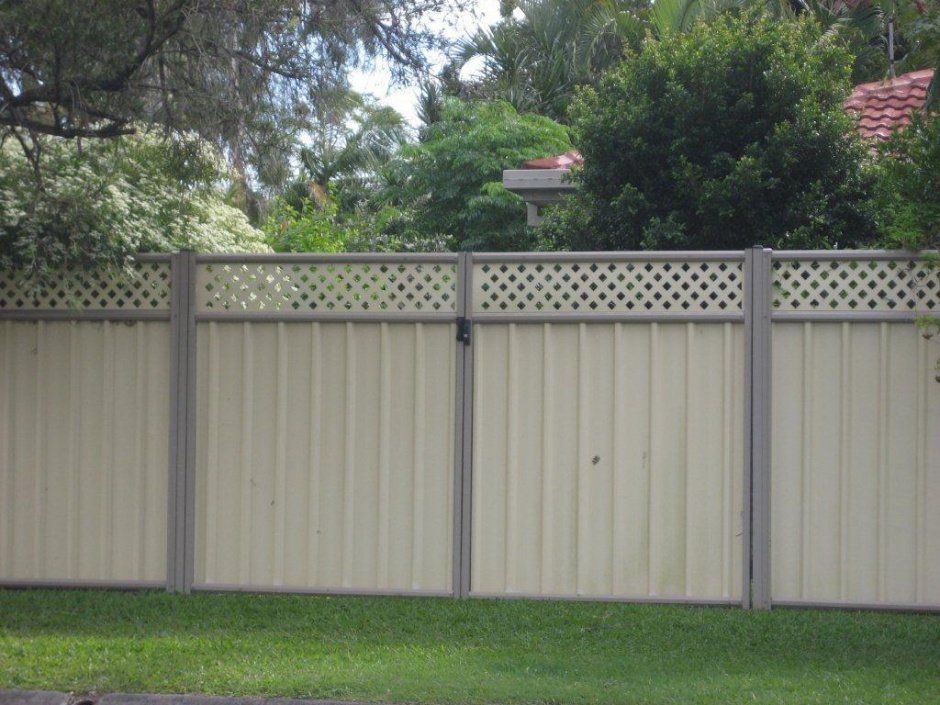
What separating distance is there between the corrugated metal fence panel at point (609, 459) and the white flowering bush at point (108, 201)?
2276 mm

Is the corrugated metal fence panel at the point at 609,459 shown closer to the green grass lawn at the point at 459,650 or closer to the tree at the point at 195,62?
the green grass lawn at the point at 459,650

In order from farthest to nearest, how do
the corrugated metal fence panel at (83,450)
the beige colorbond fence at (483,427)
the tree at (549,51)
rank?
1. the tree at (549,51)
2. the corrugated metal fence panel at (83,450)
3. the beige colorbond fence at (483,427)

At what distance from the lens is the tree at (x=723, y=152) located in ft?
27.1

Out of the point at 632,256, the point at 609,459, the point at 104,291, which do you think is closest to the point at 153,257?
the point at 104,291

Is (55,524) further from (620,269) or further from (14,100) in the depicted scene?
(620,269)

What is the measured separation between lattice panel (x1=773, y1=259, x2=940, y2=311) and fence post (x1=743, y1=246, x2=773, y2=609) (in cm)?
10

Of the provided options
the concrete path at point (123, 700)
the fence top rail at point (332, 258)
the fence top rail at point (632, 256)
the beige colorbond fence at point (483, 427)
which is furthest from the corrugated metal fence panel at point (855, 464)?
the concrete path at point (123, 700)

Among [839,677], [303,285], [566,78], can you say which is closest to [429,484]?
[303,285]

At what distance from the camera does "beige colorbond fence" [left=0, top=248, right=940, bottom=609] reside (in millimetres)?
6418

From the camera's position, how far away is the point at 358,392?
6.75 meters

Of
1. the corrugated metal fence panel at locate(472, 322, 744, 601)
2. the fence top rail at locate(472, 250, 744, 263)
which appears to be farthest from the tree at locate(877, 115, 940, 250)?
the corrugated metal fence panel at locate(472, 322, 744, 601)

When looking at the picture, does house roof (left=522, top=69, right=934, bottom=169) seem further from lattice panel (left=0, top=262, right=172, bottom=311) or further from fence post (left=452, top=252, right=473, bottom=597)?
lattice panel (left=0, top=262, right=172, bottom=311)

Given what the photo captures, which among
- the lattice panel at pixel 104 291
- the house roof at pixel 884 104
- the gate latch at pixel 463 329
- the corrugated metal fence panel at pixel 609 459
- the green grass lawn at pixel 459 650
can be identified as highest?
the house roof at pixel 884 104

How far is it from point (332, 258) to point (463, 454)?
1378 mm
